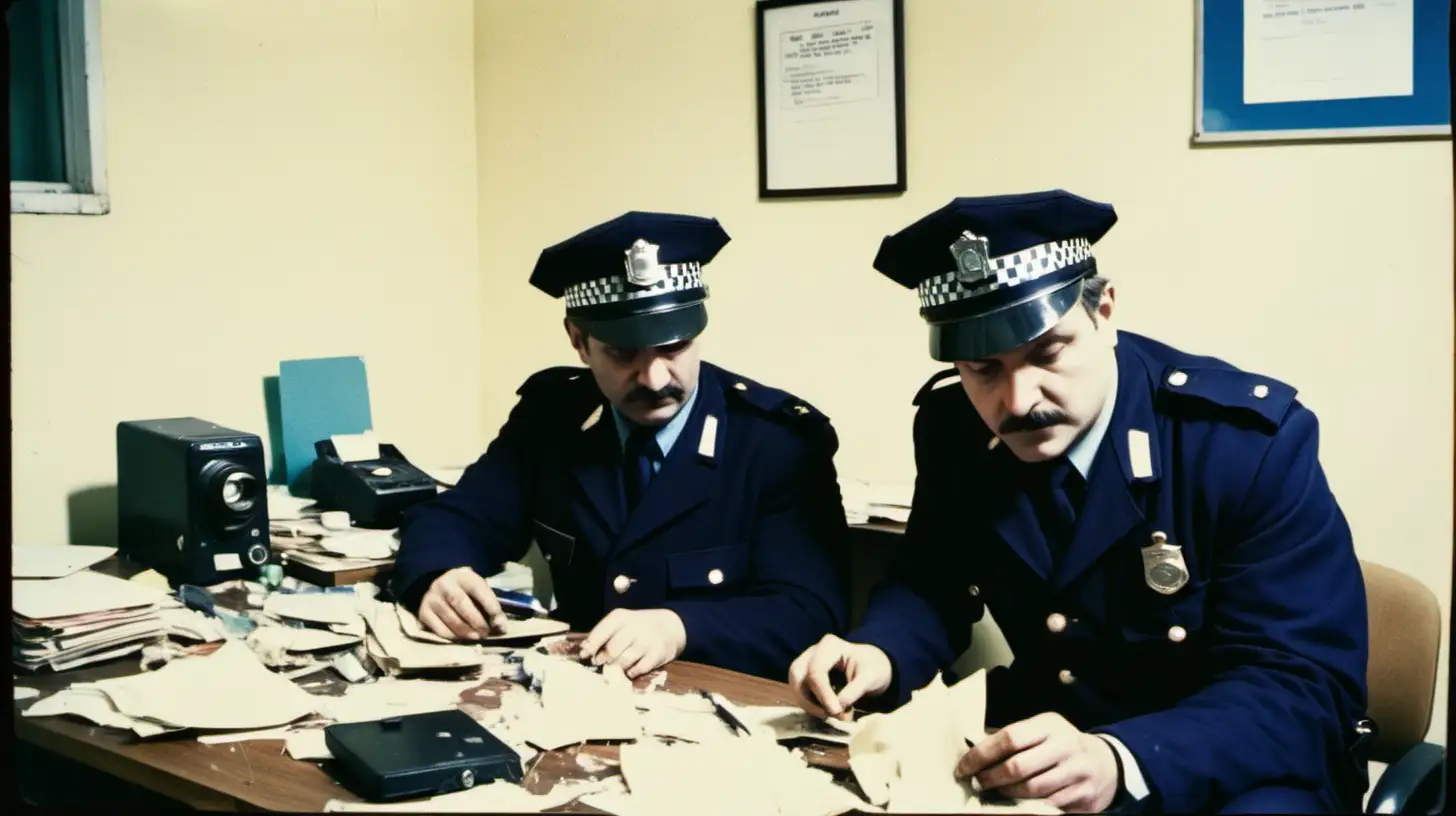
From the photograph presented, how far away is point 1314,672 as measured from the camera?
4.33 feet

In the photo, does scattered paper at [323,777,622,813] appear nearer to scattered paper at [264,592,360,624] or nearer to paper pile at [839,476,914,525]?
scattered paper at [264,592,360,624]

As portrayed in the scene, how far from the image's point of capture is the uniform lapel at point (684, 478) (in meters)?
2.04

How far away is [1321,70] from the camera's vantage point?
217cm

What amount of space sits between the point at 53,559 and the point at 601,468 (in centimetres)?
95

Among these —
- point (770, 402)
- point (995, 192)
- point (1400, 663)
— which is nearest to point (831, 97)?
point (995, 192)

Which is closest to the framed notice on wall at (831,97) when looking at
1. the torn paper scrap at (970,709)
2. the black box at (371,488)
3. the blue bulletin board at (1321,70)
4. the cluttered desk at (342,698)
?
→ the blue bulletin board at (1321,70)

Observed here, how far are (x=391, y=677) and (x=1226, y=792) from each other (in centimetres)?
104

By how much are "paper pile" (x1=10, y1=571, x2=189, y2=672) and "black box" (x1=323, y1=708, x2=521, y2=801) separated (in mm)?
533

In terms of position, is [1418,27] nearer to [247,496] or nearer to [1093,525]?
[1093,525]

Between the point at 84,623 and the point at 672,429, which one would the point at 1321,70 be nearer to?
the point at 672,429

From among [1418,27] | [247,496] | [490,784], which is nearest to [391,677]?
[490,784]

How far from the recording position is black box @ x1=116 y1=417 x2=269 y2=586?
204cm

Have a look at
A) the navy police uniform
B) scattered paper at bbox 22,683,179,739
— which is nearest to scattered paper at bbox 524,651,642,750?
the navy police uniform

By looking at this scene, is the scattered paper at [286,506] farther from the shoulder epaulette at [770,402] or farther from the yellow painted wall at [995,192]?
the shoulder epaulette at [770,402]
